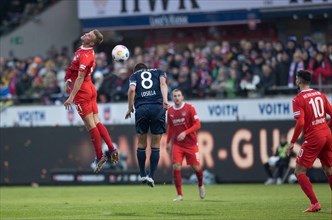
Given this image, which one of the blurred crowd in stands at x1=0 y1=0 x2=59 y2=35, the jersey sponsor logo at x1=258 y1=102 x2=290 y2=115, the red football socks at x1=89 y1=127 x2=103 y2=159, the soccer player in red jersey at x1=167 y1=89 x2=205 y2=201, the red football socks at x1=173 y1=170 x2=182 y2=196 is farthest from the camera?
the blurred crowd in stands at x1=0 y1=0 x2=59 y2=35

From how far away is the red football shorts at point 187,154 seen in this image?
906 inches

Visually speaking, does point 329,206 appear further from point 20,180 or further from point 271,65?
point 20,180

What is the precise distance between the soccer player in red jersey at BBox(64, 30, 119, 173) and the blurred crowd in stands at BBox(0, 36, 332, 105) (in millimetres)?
10563

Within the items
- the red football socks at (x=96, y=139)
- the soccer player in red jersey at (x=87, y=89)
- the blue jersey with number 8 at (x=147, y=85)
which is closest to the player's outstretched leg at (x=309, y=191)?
the blue jersey with number 8 at (x=147, y=85)

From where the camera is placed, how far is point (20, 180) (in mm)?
32219

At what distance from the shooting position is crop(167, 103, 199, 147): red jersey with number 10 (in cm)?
2323

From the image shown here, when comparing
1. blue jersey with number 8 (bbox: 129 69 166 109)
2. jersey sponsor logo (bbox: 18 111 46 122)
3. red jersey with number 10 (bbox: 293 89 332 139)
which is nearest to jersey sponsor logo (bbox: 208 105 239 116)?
jersey sponsor logo (bbox: 18 111 46 122)

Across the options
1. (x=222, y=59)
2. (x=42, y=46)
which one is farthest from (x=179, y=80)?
(x=42, y=46)

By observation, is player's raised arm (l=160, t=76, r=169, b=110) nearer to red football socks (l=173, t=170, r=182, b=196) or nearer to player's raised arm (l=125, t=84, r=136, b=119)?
player's raised arm (l=125, t=84, r=136, b=119)

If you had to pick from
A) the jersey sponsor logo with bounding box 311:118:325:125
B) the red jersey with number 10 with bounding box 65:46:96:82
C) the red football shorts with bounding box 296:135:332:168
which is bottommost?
the red football shorts with bounding box 296:135:332:168

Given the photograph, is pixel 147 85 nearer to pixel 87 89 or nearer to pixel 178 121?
pixel 87 89

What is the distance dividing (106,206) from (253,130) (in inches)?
434

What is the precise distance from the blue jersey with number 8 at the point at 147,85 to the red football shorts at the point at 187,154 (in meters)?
4.29

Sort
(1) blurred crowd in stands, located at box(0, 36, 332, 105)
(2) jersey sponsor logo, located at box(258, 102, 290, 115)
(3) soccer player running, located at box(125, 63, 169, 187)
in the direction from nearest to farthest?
(3) soccer player running, located at box(125, 63, 169, 187)
(1) blurred crowd in stands, located at box(0, 36, 332, 105)
(2) jersey sponsor logo, located at box(258, 102, 290, 115)
